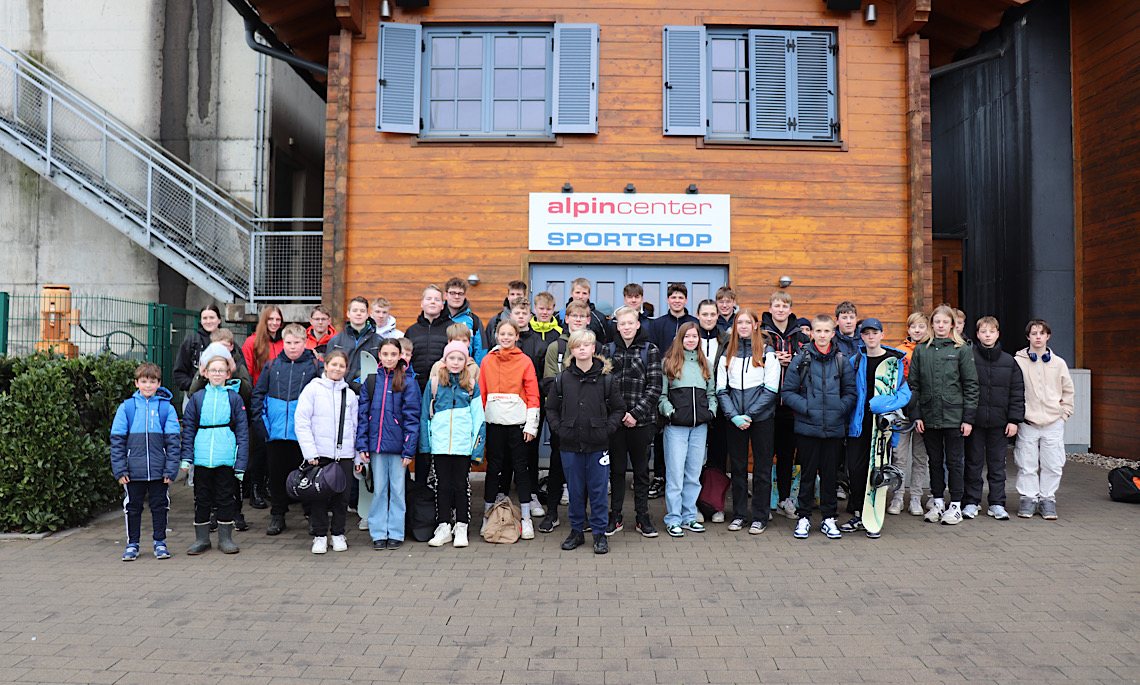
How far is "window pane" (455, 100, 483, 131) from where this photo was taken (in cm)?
901

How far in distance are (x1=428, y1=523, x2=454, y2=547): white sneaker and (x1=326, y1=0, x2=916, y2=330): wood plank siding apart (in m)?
3.41

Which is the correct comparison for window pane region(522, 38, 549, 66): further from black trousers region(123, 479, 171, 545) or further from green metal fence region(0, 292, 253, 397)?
black trousers region(123, 479, 171, 545)

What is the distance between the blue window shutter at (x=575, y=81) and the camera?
8844 mm

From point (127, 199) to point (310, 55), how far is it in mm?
3218

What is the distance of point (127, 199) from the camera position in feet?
33.7

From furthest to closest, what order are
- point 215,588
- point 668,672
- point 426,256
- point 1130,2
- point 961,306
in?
point 961,306
point 1130,2
point 426,256
point 215,588
point 668,672

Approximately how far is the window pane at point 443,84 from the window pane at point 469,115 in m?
0.20

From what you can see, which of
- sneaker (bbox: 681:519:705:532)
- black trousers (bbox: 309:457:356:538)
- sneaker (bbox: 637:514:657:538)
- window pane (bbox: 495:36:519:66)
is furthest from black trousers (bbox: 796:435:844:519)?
window pane (bbox: 495:36:519:66)

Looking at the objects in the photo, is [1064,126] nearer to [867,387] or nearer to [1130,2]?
[1130,2]

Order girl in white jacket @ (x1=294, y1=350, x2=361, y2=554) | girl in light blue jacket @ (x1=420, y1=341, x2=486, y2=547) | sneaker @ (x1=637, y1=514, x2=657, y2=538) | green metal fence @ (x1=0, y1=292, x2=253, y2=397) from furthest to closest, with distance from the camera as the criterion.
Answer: green metal fence @ (x1=0, y1=292, x2=253, y2=397) → sneaker @ (x1=637, y1=514, x2=657, y2=538) → girl in light blue jacket @ (x1=420, y1=341, x2=486, y2=547) → girl in white jacket @ (x1=294, y1=350, x2=361, y2=554)

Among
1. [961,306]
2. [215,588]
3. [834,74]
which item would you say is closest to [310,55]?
[834,74]

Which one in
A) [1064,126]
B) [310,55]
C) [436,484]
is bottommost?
[436,484]

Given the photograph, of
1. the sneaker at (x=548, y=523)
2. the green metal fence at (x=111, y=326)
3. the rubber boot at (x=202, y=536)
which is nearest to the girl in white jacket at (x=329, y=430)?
the rubber boot at (x=202, y=536)

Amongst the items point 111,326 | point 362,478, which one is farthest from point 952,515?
point 111,326
